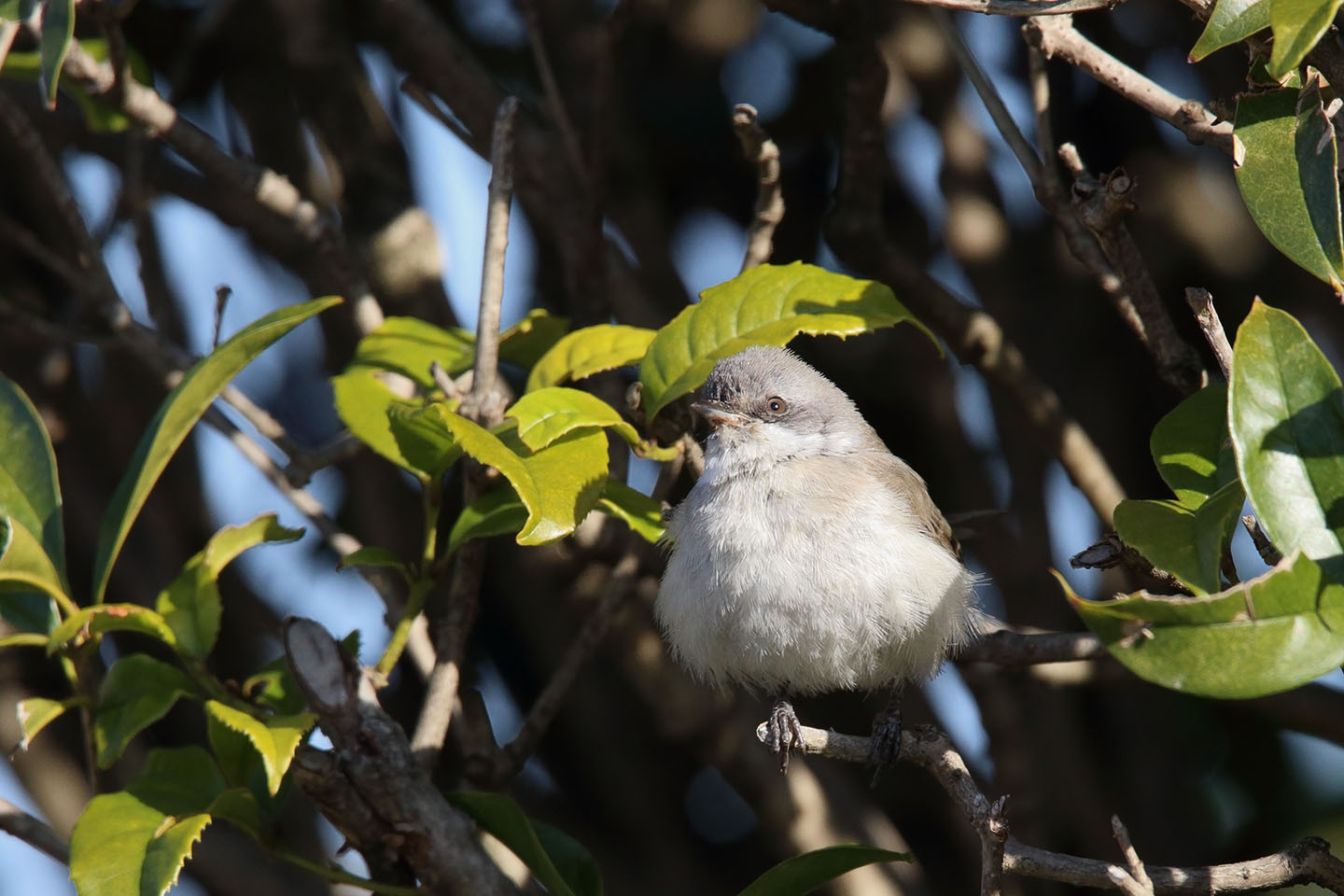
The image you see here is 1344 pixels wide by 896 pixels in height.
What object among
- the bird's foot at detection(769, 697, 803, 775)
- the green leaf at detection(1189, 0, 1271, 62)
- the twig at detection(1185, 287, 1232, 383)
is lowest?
the bird's foot at detection(769, 697, 803, 775)

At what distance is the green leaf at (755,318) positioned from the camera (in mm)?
2371

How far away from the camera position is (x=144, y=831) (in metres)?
2.31

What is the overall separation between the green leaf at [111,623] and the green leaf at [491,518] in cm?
56

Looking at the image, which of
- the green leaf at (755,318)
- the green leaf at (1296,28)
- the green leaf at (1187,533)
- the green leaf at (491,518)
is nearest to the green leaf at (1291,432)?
the green leaf at (1187,533)

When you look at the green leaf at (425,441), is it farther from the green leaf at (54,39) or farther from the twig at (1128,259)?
the twig at (1128,259)

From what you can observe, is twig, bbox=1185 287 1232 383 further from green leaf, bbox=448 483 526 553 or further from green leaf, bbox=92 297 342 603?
green leaf, bbox=92 297 342 603

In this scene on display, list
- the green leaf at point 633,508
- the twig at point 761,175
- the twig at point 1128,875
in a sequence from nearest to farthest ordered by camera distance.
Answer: the twig at point 1128,875
the green leaf at point 633,508
the twig at point 761,175

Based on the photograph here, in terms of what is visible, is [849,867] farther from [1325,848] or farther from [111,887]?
[111,887]

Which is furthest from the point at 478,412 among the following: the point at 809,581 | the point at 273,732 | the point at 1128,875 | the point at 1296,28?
the point at 1296,28

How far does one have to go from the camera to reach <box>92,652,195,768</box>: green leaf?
2.44 m

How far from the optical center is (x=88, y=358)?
15.1ft

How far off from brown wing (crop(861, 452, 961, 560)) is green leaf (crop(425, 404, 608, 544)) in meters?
1.15

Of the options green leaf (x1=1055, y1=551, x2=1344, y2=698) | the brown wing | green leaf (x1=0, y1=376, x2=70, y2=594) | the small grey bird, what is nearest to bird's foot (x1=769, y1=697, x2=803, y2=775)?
the small grey bird

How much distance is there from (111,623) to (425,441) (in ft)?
2.23
